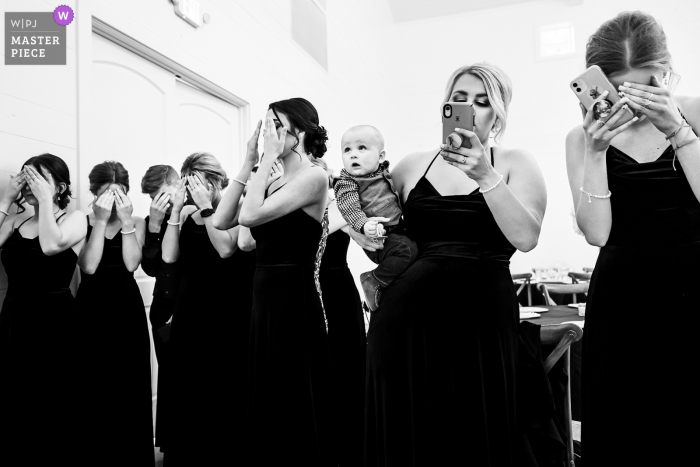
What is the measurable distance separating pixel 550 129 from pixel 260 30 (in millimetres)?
5325

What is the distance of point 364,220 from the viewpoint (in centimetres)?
169

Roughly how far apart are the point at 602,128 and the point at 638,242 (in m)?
0.29

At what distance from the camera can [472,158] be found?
1.32 m

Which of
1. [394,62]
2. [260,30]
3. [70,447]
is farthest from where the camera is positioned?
[394,62]

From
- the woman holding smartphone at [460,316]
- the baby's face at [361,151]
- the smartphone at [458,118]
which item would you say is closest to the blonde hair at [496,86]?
the woman holding smartphone at [460,316]

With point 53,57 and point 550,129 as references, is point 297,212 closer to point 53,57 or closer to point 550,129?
point 53,57

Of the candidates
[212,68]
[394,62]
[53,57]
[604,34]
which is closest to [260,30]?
[212,68]

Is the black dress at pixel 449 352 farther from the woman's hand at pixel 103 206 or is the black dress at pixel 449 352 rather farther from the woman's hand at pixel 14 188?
the woman's hand at pixel 14 188

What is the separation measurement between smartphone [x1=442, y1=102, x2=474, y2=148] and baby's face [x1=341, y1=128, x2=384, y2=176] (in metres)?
0.71

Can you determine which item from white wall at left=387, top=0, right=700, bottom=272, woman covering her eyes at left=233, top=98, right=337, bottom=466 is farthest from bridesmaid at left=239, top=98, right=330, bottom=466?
white wall at left=387, top=0, right=700, bottom=272

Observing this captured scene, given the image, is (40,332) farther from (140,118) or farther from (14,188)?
(140,118)

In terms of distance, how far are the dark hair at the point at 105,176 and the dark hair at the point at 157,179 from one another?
0.67ft

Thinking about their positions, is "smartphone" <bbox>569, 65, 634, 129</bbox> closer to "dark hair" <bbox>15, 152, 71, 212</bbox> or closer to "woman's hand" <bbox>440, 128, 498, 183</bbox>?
"woman's hand" <bbox>440, 128, 498, 183</bbox>

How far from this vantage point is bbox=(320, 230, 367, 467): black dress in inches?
106
